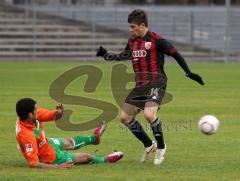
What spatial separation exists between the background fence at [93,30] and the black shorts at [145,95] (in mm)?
29529

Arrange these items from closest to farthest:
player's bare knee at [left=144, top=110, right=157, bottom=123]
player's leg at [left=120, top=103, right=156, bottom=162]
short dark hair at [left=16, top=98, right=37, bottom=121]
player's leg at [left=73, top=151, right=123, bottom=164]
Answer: short dark hair at [left=16, top=98, right=37, bottom=121] < player's leg at [left=73, top=151, right=123, bottom=164] < player's bare knee at [left=144, top=110, right=157, bottom=123] < player's leg at [left=120, top=103, right=156, bottom=162]

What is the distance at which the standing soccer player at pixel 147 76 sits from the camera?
11.5 metres

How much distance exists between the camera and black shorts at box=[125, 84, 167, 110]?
1166 centimetres

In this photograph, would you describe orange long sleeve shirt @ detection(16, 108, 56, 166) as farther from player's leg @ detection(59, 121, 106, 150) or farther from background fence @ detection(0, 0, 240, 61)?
background fence @ detection(0, 0, 240, 61)

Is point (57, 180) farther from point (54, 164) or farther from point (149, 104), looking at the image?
point (149, 104)

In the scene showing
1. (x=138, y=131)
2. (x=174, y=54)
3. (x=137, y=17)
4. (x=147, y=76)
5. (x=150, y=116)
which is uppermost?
(x=137, y=17)

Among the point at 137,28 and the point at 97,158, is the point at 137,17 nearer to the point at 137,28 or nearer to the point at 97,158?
the point at 137,28

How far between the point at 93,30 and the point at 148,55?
103ft

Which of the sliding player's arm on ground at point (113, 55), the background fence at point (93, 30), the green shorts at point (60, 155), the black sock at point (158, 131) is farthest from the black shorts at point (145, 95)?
the background fence at point (93, 30)

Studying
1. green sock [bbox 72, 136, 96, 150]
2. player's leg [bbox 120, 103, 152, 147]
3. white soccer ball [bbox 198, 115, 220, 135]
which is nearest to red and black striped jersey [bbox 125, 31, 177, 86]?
player's leg [bbox 120, 103, 152, 147]

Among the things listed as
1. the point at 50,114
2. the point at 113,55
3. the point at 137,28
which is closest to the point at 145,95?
the point at 113,55

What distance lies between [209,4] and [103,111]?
31416 millimetres

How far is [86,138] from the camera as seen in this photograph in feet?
38.7

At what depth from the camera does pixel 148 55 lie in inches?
460
